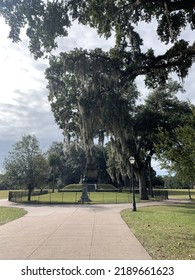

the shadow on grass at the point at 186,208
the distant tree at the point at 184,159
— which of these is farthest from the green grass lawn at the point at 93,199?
the distant tree at the point at 184,159

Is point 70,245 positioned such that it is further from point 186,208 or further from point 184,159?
point 186,208

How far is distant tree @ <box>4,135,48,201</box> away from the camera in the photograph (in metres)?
34.5

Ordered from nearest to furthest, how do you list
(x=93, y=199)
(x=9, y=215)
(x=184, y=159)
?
(x=184, y=159)
(x=9, y=215)
(x=93, y=199)

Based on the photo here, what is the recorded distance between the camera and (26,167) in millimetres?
35062

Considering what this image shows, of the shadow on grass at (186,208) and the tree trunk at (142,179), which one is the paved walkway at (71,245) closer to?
the shadow on grass at (186,208)

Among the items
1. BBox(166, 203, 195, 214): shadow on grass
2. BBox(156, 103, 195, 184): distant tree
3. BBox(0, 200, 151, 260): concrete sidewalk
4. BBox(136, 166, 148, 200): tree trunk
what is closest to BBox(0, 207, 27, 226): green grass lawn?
BBox(0, 200, 151, 260): concrete sidewalk

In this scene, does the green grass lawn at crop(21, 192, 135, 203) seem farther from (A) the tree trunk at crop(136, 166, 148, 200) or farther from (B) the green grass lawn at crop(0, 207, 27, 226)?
(B) the green grass lawn at crop(0, 207, 27, 226)

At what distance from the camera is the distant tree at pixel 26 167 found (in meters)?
34.5

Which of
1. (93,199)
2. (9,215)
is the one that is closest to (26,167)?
(93,199)

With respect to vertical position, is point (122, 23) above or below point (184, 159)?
above

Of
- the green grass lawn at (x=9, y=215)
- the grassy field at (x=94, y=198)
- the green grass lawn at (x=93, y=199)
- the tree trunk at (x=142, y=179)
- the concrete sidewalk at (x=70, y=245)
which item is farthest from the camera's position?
the tree trunk at (x=142, y=179)

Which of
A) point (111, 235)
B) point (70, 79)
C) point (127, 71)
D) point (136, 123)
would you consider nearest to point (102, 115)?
point (70, 79)

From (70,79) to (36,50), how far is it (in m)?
5.60

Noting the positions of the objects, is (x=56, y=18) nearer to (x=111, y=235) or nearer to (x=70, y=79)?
(x=70, y=79)
